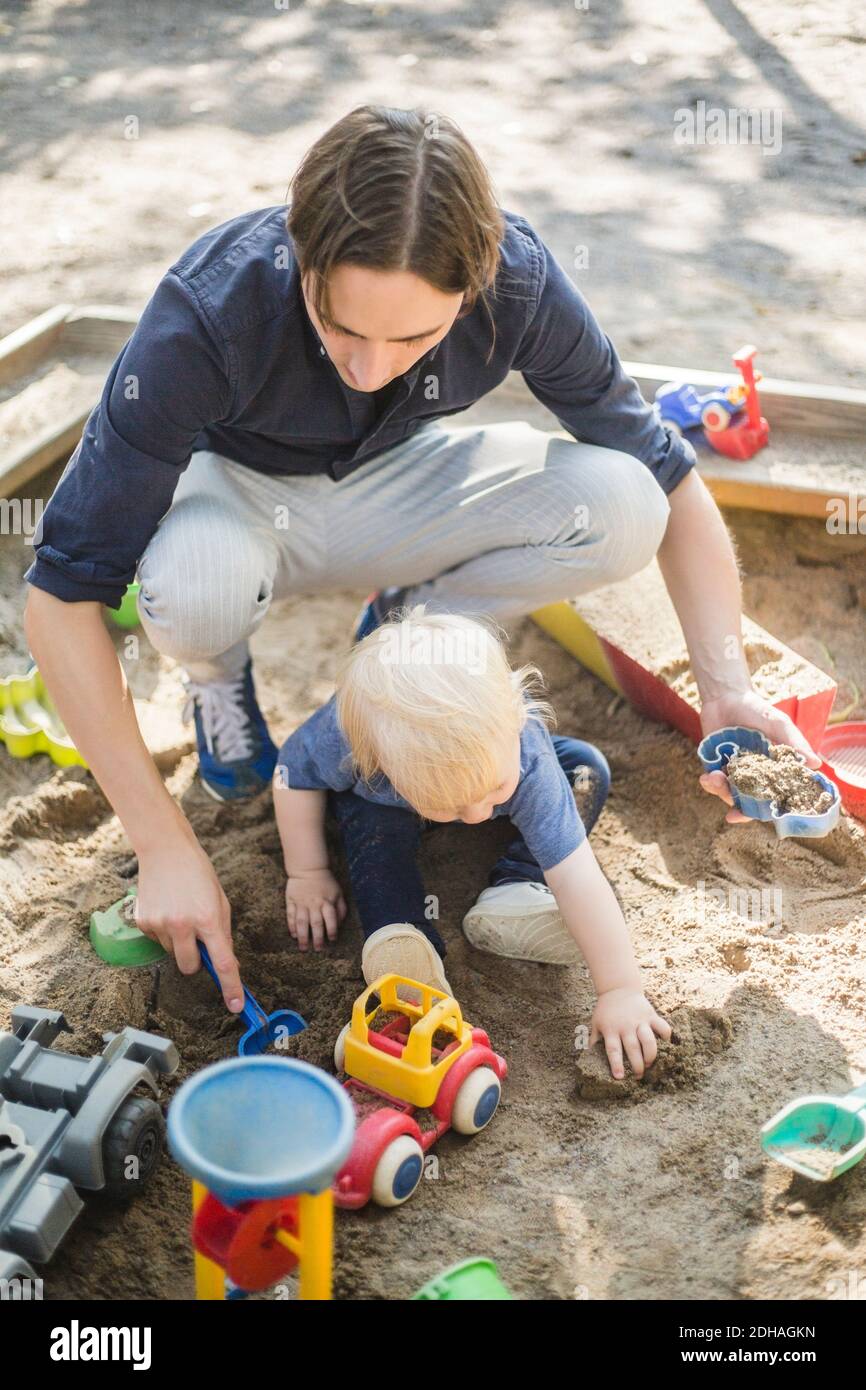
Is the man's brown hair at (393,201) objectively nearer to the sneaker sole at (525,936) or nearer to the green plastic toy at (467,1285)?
the sneaker sole at (525,936)

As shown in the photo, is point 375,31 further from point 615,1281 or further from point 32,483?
point 615,1281

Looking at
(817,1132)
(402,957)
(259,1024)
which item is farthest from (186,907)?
(817,1132)

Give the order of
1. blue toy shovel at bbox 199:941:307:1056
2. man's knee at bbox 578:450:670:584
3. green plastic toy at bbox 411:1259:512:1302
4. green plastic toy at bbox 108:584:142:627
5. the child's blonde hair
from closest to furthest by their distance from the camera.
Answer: green plastic toy at bbox 411:1259:512:1302
the child's blonde hair
blue toy shovel at bbox 199:941:307:1056
man's knee at bbox 578:450:670:584
green plastic toy at bbox 108:584:142:627

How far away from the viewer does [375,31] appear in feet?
16.2

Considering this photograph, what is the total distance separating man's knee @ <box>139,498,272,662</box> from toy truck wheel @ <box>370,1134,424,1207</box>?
79cm

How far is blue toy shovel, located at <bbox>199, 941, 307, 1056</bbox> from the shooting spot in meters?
1.77

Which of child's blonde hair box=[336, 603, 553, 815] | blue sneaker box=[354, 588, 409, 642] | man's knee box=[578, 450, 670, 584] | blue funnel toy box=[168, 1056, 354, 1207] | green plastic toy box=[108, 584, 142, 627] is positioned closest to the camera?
blue funnel toy box=[168, 1056, 354, 1207]

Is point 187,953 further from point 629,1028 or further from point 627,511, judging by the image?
point 627,511

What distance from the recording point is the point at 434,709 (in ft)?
5.35

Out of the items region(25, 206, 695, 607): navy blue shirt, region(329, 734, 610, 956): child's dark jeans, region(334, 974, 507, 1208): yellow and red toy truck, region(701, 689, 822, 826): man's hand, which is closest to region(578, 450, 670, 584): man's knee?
region(25, 206, 695, 607): navy blue shirt

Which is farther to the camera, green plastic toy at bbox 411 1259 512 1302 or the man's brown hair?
the man's brown hair

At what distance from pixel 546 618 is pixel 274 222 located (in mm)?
1002

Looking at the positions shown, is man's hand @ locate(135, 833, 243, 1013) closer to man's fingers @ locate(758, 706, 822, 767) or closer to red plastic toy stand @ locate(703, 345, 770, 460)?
man's fingers @ locate(758, 706, 822, 767)

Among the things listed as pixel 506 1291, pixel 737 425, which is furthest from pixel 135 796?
pixel 737 425
